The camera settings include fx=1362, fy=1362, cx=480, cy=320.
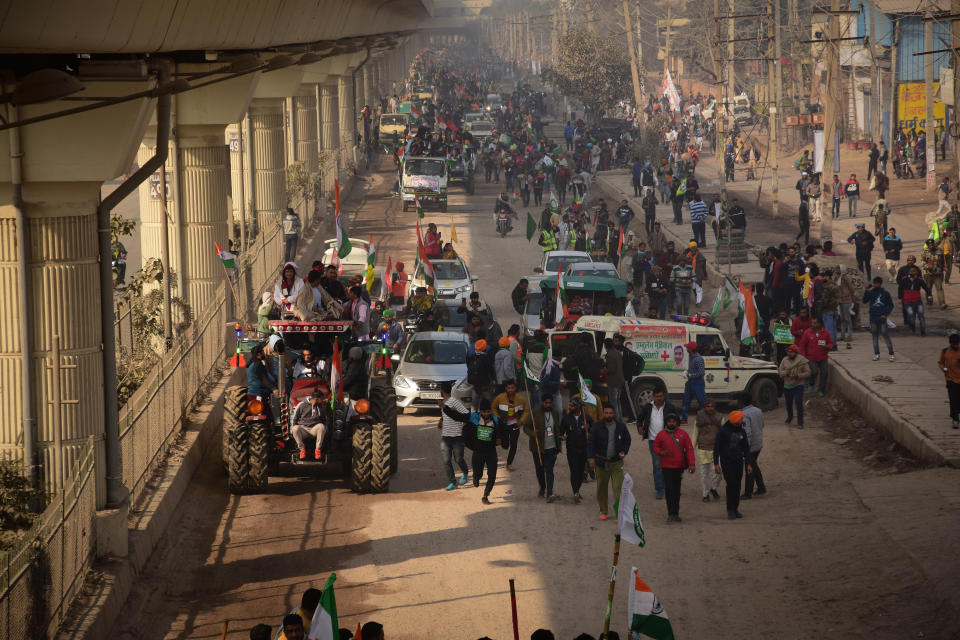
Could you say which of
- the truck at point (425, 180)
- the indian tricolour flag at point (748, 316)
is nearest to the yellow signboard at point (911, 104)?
the truck at point (425, 180)

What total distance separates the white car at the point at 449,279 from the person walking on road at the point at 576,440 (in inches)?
523

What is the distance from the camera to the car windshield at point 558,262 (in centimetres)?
3169

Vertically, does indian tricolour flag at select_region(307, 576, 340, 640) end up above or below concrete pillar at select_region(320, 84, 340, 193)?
below

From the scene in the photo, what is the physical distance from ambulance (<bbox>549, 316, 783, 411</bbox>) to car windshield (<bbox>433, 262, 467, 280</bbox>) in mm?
8806

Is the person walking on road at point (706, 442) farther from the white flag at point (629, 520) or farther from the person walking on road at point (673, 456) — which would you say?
the white flag at point (629, 520)

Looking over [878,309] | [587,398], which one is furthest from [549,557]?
[878,309]

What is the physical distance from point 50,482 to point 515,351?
8856 mm

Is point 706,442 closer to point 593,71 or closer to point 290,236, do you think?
point 290,236

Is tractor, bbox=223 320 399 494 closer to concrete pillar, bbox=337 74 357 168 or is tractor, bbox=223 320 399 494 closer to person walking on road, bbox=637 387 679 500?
person walking on road, bbox=637 387 679 500

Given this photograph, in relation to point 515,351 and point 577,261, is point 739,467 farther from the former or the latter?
point 577,261

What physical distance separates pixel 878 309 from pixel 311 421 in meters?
11.5

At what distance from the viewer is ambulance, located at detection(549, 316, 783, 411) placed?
22.4 m

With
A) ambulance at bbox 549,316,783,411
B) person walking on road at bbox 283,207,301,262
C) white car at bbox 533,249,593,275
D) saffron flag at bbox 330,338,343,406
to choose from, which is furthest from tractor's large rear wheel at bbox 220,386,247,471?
person walking on road at bbox 283,207,301,262

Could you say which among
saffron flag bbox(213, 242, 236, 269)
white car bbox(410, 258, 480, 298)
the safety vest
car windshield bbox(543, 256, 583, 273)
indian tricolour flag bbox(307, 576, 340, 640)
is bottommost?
indian tricolour flag bbox(307, 576, 340, 640)
